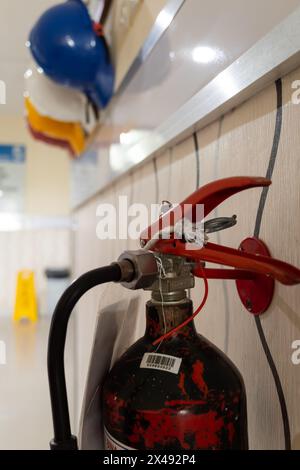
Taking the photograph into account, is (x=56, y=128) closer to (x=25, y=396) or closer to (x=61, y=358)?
(x=25, y=396)

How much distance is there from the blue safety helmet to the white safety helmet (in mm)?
143

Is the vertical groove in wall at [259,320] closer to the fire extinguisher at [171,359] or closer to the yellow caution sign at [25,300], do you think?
the fire extinguisher at [171,359]

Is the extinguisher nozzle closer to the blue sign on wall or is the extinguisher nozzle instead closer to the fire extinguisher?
the fire extinguisher

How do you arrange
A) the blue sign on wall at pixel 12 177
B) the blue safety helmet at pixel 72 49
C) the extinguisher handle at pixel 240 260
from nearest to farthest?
the extinguisher handle at pixel 240 260, the blue safety helmet at pixel 72 49, the blue sign on wall at pixel 12 177

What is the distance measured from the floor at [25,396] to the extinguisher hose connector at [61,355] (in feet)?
1.10

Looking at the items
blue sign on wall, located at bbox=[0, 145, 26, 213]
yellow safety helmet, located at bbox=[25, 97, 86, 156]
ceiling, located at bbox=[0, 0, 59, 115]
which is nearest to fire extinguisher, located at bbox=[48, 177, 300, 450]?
yellow safety helmet, located at bbox=[25, 97, 86, 156]

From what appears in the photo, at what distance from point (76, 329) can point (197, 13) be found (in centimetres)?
135

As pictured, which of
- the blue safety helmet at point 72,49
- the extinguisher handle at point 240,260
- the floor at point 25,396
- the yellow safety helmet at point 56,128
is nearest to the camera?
the extinguisher handle at point 240,260

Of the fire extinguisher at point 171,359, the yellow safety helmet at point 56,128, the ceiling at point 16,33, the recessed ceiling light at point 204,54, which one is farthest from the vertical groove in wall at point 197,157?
the ceiling at point 16,33

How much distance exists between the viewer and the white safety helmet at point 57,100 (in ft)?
3.69

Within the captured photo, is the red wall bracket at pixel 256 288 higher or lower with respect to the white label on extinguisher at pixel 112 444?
higher

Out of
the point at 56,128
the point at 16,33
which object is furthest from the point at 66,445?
the point at 16,33

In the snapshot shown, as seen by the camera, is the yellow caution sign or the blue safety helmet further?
the yellow caution sign

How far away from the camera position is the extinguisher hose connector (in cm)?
26
